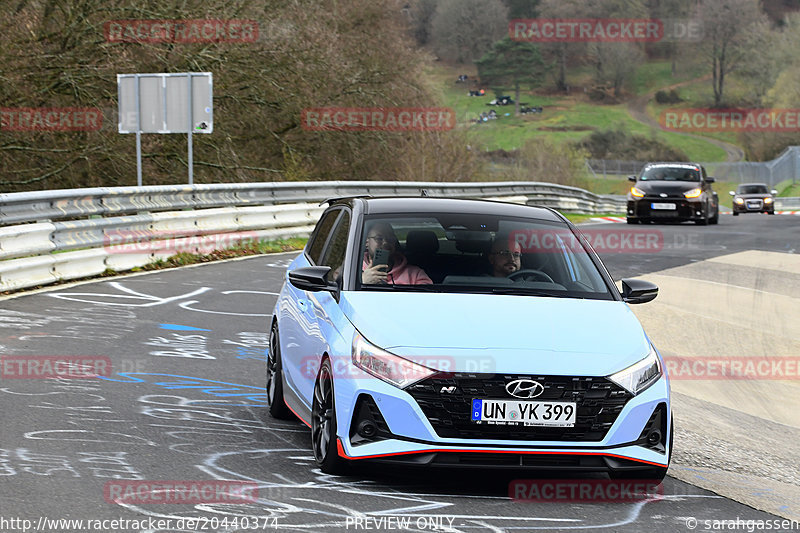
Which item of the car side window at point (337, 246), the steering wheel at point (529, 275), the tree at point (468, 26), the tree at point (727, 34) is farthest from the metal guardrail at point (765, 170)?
the steering wheel at point (529, 275)

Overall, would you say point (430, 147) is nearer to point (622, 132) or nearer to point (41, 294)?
point (41, 294)

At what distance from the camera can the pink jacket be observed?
22.0 ft

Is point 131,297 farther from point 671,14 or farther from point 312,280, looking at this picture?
point 671,14

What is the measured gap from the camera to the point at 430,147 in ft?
121

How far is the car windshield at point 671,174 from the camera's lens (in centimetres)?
3056

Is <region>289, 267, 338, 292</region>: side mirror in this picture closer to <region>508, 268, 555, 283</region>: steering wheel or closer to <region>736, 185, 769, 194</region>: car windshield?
<region>508, 268, 555, 283</region>: steering wheel

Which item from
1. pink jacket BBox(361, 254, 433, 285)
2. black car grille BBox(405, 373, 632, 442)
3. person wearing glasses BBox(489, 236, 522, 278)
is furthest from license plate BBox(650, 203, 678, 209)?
black car grille BBox(405, 373, 632, 442)

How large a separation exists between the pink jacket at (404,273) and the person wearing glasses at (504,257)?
0.41 metres

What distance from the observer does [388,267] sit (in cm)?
676

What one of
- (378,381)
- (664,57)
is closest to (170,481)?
(378,381)

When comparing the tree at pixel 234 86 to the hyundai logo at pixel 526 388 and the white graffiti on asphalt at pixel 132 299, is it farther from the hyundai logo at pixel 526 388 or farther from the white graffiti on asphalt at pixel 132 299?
the hyundai logo at pixel 526 388

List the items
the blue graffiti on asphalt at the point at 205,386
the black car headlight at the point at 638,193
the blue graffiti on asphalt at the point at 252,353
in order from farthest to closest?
1. the black car headlight at the point at 638,193
2. the blue graffiti on asphalt at the point at 252,353
3. the blue graffiti on asphalt at the point at 205,386

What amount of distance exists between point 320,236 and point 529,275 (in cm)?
175

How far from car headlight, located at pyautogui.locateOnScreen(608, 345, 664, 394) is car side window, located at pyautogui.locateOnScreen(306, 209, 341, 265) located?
2539 millimetres
